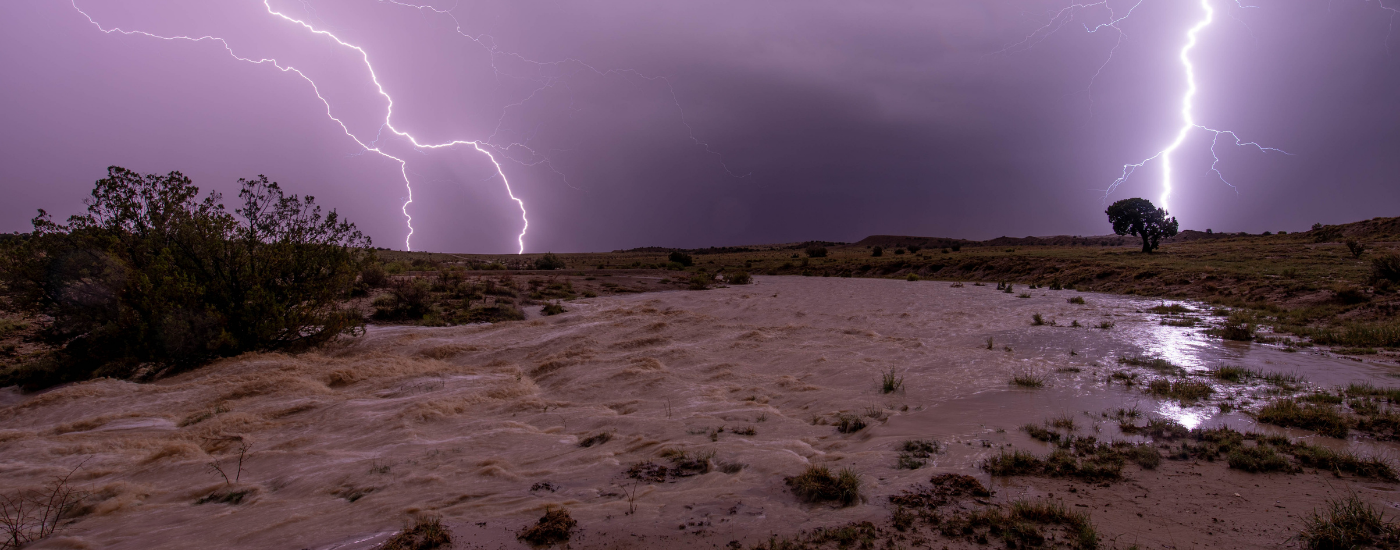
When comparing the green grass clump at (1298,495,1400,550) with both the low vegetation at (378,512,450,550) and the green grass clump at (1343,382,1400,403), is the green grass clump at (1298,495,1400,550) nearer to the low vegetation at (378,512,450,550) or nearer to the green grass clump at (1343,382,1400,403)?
the green grass clump at (1343,382,1400,403)

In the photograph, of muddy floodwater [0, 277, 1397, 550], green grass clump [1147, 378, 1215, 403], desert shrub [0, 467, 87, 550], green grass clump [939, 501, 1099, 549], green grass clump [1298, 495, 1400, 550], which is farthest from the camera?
green grass clump [1147, 378, 1215, 403]

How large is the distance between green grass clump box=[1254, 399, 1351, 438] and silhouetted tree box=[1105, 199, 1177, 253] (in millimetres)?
39967

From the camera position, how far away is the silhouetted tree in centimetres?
3892

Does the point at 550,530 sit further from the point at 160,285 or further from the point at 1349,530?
the point at 160,285

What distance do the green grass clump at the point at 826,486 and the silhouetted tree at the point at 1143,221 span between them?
148 ft

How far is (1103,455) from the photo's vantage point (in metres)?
5.12

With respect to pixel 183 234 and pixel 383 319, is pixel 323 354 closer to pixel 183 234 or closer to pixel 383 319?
pixel 183 234

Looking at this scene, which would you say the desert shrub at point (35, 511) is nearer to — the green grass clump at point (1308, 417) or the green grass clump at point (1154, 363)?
the green grass clump at point (1308, 417)

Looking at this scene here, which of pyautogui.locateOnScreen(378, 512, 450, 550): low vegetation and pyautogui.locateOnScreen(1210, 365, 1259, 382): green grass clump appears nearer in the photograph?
pyautogui.locateOnScreen(378, 512, 450, 550): low vegetation

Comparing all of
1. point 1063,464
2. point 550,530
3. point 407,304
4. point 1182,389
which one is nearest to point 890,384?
point 1063,464

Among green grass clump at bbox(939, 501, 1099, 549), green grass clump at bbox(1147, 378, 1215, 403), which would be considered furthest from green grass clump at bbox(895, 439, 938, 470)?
green grass clump at bbox(1147, 378, 1215, 403)

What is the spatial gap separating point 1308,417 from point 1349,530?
3.41m

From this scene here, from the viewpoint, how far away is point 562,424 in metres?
7.23

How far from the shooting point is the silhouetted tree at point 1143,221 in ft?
128
